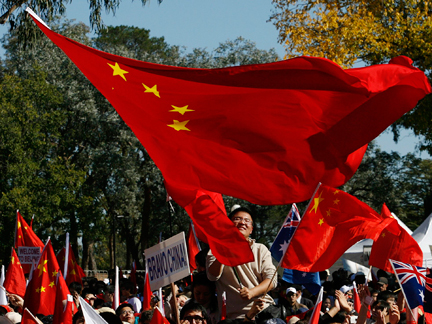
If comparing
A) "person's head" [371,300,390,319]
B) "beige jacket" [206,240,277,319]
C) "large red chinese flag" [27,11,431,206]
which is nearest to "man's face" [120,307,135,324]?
"beige jacket" [206,240,277,319]

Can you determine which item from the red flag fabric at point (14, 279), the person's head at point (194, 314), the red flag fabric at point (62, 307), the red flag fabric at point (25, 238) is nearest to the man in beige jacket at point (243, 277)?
the person's head at point (194, 314)

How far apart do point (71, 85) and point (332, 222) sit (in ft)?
105

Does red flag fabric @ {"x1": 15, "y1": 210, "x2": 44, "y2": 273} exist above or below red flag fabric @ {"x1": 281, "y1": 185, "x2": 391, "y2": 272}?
above

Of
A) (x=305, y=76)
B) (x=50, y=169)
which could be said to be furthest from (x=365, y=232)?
(x=50, y=169)

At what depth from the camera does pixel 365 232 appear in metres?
6.95

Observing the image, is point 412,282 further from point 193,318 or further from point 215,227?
point 193,318

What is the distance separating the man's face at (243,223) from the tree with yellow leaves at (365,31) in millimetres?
11811

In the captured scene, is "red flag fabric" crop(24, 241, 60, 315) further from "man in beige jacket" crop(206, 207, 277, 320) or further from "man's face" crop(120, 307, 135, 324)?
"man in beige jacket" crop(206, 207, 277, 320)

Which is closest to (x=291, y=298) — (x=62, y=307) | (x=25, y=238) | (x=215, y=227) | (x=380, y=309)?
(x=380, y=309)

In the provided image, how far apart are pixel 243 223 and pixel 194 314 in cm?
97

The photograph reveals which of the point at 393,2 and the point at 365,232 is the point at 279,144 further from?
Result: the point at 393,2

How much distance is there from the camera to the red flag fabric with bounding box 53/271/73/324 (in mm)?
6691

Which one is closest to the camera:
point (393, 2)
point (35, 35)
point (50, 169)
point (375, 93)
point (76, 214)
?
point (375, 93)

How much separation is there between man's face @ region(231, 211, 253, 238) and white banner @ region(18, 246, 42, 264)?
26.7 ft
